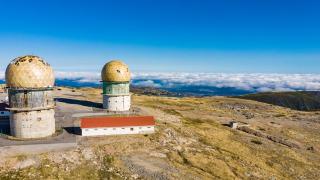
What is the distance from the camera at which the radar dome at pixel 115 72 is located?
194 feet

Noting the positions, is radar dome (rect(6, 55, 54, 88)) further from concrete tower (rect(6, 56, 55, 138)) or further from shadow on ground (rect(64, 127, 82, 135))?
shadow on ground (rect(64, 127, 82, 135))

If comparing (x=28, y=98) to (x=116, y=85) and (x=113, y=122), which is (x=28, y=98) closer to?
(x=113, y=122)

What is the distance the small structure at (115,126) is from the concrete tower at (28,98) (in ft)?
17.0

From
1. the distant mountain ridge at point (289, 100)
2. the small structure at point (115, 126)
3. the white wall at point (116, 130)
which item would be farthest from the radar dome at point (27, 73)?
the distant mountain ridge at point (289, 100)

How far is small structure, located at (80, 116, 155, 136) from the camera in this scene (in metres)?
44.8

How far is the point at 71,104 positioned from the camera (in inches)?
2707

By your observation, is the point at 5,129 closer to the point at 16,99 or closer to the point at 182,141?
Result: the point at 16,99

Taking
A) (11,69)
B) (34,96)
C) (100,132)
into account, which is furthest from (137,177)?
(11,69)

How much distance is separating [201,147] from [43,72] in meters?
23.3

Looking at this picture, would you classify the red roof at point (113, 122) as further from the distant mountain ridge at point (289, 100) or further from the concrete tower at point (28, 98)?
the distant mountain ridge at point (289, 100)

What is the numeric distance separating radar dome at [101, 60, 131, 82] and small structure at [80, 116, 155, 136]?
44.8 ft

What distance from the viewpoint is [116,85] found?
59.6m

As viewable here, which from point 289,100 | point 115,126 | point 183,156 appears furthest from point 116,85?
point 289,100

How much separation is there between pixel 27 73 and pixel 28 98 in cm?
315
